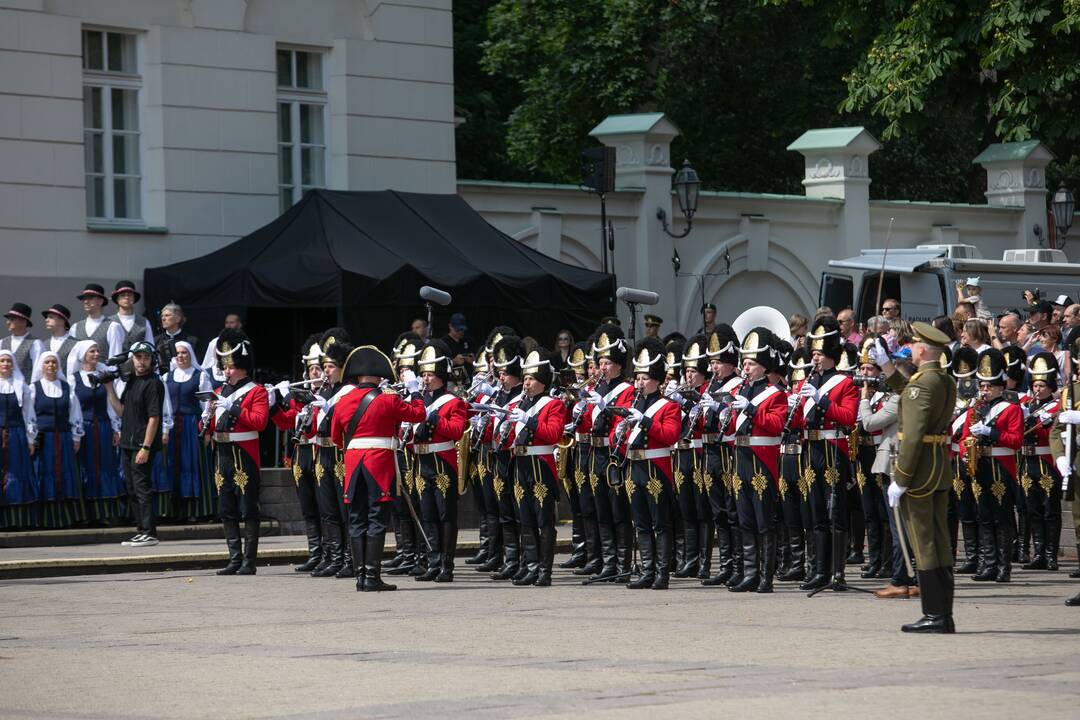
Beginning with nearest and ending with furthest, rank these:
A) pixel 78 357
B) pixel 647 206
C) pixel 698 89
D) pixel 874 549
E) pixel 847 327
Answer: pixel 874 549
pixel 847 327
pixel 78 357
pixel 647 206
pixel 698 89

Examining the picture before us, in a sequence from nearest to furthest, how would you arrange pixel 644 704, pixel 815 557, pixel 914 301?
pixel 644 704, pixel 815 557, pixel 914 301

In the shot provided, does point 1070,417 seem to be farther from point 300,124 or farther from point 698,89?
point 698,89

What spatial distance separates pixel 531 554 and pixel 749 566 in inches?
79.3

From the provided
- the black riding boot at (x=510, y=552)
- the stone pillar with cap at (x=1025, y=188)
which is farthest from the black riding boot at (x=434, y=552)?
the stone pillar with cap at (x=1025, y=188)

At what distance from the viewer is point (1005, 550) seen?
54.8 ft

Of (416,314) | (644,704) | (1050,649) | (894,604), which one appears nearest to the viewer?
(644,704)

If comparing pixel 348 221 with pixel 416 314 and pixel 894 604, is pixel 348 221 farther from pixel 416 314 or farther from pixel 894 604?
pixel 894 604

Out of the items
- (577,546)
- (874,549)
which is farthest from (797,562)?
(577,546)

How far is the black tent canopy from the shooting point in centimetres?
2230

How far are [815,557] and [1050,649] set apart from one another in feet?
13.2

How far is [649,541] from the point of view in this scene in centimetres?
1625

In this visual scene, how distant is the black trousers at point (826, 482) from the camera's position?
15523 mm

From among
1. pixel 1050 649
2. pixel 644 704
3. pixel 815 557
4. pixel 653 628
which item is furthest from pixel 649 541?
pixel 644 704

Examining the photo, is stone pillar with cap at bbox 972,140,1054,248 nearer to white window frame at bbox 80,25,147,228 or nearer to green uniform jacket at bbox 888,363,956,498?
white window frame at bbox 80,25,147,228
